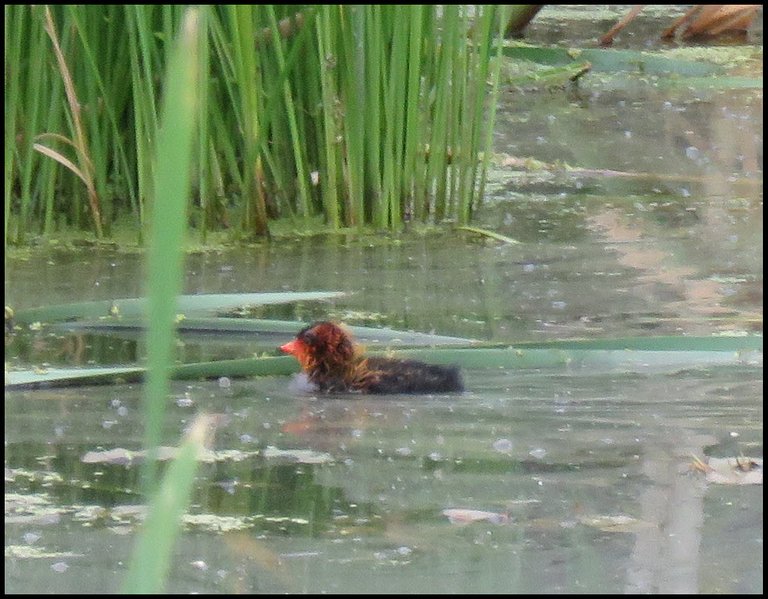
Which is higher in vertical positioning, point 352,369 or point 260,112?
point 260,112

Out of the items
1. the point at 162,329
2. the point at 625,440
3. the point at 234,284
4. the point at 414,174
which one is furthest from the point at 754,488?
the point at 414,174

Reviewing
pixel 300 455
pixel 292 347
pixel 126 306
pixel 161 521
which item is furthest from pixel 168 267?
pixel 126 306

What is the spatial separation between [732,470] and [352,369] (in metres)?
1.19

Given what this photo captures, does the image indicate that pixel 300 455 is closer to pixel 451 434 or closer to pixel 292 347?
pixel 451 434

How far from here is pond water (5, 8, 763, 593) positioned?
261 centimetres

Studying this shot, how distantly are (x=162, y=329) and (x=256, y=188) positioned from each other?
399 cm

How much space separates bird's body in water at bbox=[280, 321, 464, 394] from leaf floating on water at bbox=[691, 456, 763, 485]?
2.59ft

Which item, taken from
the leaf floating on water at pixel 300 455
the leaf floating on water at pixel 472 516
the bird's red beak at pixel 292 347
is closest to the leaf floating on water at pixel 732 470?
the leaf floating on water at pixel 472 516

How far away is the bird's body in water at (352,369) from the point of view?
12.4ft

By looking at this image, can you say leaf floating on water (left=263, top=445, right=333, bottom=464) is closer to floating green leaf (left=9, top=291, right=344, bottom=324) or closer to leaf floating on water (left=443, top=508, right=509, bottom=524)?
leaf floating on water (left=443, top=508, right=509, bottom=524)

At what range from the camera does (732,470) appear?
310cm

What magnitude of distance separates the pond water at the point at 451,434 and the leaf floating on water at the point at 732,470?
40 mm

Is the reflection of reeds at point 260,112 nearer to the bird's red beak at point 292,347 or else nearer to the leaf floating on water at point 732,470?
the bird's red beak at point 292,347

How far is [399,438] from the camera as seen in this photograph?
3443mm
